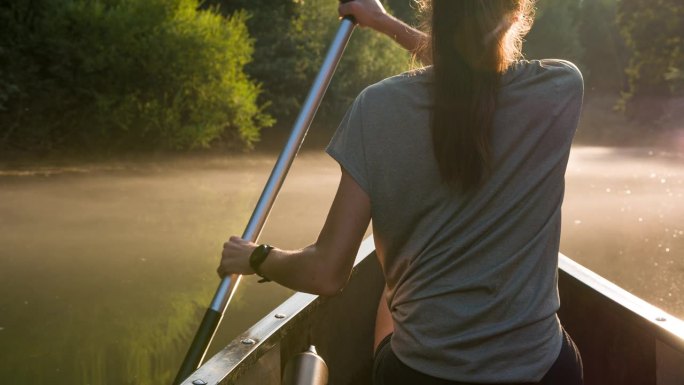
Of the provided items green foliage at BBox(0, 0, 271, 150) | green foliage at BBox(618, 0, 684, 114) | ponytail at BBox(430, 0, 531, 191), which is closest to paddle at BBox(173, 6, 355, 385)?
ponytail at BBox(430, 0, 531, 191)

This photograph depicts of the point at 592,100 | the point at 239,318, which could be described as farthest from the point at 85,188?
the point at 592,100

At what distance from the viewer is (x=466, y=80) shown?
5.28ft

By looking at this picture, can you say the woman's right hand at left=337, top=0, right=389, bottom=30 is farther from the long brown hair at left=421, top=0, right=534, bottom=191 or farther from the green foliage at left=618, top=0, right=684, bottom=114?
the green foliage at left=618, top=0, right=684, bottom=114

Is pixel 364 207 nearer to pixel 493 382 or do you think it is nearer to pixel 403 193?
pixel 403 193

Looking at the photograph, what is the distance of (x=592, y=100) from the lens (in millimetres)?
39688

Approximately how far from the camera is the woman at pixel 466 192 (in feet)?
5.24

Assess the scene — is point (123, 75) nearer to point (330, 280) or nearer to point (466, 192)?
point (330, 280)

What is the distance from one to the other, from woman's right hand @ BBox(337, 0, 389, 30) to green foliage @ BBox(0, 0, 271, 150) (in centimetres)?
1208

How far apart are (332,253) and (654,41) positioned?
2338 cm

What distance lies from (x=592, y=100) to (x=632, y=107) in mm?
12365

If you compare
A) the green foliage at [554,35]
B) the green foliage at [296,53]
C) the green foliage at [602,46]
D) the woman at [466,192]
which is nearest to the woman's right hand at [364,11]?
the woman at [466,192]

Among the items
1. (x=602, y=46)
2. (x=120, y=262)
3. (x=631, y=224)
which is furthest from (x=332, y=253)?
(x=602, y=46)

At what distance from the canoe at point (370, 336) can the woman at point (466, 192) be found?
548 millimetres

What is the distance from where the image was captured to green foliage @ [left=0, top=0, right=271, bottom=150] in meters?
14.3
